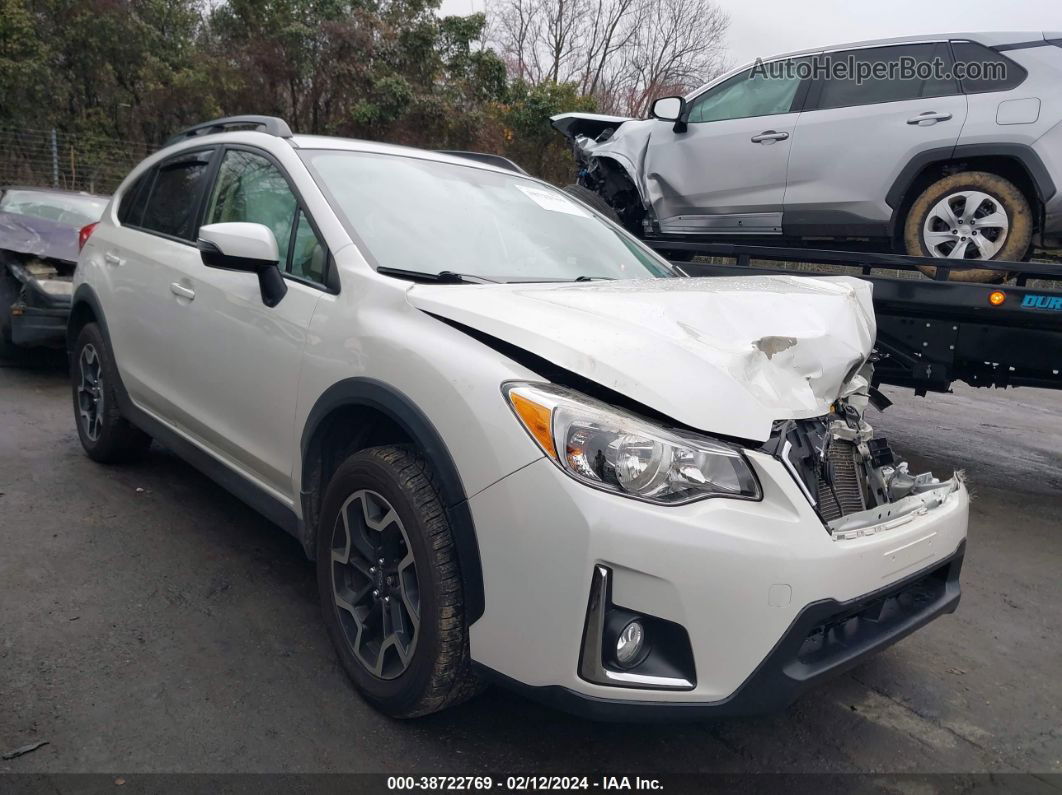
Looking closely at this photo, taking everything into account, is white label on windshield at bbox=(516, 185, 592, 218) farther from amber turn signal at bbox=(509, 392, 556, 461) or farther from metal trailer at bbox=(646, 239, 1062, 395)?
amber turn signal at bbox=(509, 392, 556, 461)

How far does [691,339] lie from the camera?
7.44 feet

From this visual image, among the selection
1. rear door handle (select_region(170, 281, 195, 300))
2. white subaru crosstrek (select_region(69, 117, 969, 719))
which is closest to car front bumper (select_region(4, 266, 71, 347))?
rear door handle (select_region(170, 281, 195, 300))

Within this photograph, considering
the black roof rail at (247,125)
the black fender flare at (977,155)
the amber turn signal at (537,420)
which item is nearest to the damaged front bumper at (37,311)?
the black roof rail at (247,125)

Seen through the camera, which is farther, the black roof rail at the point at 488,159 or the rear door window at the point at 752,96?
the rear door window at the point at 752,96

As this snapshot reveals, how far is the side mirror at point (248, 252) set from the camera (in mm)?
2752

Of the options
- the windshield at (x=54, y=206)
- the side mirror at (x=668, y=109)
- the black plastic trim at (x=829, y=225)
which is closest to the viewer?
the black plastic trim at (x=829, y=225)

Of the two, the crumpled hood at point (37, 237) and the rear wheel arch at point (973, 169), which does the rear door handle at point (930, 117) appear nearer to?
the rear wheel arch at point (973, 169)

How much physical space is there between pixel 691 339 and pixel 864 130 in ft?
12.7

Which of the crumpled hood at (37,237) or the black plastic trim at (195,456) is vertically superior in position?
the crumpled hood at (37,237)

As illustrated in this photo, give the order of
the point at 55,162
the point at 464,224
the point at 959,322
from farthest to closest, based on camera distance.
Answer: the point at 55,162 < the point at 959,322 < the point at 464,224

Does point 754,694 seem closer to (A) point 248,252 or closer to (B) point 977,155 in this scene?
(A) point 248,252

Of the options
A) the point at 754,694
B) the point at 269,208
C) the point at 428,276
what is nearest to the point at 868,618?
the point at 754,694

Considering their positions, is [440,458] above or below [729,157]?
below

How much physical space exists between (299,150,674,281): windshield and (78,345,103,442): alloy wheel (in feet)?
6.78
